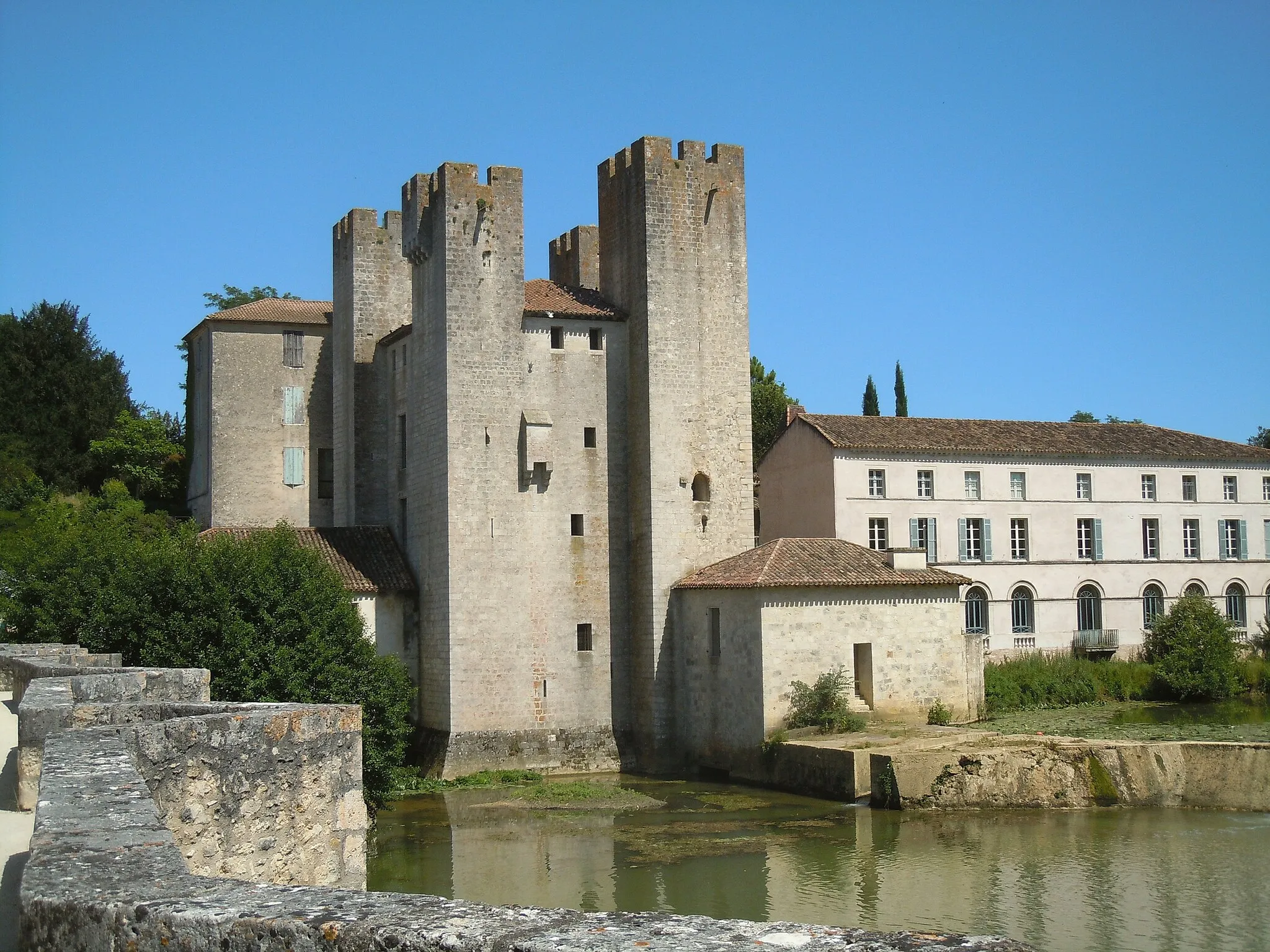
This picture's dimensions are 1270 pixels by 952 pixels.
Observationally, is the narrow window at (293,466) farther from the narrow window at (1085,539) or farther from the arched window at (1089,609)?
the arched window at (1089,609)

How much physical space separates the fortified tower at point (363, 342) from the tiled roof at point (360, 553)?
6.16 ft

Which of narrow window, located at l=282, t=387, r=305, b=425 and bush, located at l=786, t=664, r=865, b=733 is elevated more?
narrow window, located at l=282, t=387, r=305, b=425

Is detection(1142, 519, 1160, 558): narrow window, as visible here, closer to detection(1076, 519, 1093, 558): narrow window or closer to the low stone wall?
detection(1076, 519, 1093, 558): narrow window

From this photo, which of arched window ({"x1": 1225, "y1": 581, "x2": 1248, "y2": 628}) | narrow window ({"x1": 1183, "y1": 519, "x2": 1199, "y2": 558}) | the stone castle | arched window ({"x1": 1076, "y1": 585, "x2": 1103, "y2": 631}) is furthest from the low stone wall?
arched window ({"x1": 1225, "y1": 581, "x2": 1248, "y2": 628})

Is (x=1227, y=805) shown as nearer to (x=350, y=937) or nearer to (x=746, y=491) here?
(x=746, y=491)

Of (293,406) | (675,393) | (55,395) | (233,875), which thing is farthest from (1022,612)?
(233,875)

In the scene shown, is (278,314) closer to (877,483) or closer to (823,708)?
(877,483)

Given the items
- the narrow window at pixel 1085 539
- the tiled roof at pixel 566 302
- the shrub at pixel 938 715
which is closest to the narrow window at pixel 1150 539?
the narrow window at pixel 1085 539

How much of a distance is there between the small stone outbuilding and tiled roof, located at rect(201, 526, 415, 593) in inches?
246

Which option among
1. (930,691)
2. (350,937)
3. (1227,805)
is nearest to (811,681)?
(930,691)

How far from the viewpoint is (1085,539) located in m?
40.4

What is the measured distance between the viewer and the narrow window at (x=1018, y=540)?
3934 centimetres

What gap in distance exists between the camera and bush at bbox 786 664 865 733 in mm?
26500

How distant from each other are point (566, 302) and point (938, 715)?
12264 millimetres
